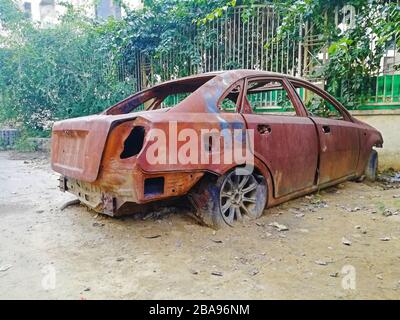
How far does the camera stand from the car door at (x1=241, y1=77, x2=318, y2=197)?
124 inches

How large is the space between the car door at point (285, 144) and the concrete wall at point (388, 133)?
311cm

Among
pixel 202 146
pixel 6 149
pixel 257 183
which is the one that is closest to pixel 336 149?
pixel 257 183

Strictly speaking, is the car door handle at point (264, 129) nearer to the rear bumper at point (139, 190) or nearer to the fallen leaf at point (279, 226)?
the rear bumper at point (139, 190)

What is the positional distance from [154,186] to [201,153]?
0.47 metres

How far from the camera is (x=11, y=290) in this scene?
79.4 inches

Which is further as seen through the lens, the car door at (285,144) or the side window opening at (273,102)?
the side window opening at (273,102)

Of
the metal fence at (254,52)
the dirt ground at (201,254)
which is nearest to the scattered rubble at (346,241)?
the dirt ground at (201,254)

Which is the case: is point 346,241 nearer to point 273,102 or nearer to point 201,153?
point 201,153

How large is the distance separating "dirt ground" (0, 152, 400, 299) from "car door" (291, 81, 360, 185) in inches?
17.9

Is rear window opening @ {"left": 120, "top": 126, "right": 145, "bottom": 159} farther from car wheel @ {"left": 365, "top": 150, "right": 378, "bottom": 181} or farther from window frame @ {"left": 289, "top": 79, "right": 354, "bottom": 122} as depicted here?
car wheel @ {"left": 365, "top": 150, "right": 378, "bottom": 181}

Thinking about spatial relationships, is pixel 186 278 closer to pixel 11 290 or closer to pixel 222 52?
pixel 11 290

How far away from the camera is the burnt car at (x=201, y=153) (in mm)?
2545

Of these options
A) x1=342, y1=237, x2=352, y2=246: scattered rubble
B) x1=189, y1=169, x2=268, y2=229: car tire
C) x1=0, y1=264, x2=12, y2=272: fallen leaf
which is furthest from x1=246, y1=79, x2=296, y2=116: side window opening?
x1=0, y1=264, x2=12, y2=272: fallen leaf
